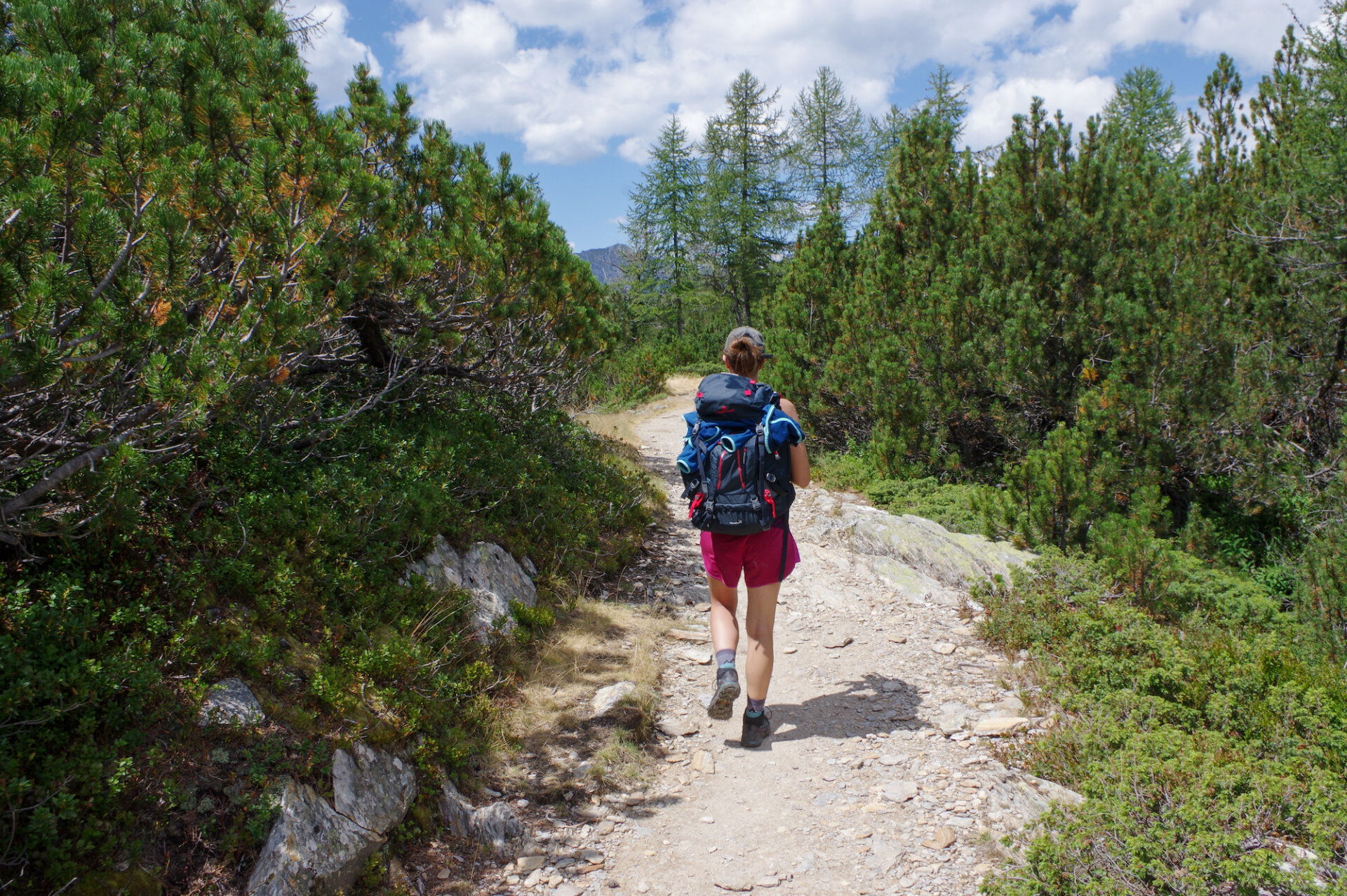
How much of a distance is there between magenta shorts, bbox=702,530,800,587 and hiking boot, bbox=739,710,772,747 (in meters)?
0.79

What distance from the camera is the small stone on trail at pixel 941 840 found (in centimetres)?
316

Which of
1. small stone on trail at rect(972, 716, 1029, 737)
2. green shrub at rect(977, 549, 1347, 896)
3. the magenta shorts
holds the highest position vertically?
the magenta shorts

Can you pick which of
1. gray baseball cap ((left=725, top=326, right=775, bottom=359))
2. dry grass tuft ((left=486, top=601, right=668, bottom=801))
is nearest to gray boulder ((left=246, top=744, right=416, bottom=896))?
dry grass tuft ((left=486, top=601, right=668, bottom=801))

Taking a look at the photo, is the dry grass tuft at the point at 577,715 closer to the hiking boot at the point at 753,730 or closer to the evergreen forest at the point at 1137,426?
the hiking boot at the point at 753,730

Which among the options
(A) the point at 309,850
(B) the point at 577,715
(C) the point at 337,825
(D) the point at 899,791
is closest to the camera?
(A) the point at 309,850

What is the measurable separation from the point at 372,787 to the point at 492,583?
2.08 metres

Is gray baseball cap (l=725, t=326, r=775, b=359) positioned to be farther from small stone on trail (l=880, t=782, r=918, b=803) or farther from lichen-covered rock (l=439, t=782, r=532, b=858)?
lichen-covered rock (l=439, t=782, r=532, b=858)

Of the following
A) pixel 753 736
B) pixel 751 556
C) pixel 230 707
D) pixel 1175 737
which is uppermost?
pixel 751 556

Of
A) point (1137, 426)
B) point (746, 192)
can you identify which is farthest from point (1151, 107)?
point (1137, 426)

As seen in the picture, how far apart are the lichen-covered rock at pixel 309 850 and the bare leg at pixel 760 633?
1959mm

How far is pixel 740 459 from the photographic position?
3645 mm

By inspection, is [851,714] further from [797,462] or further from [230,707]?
[230,707]

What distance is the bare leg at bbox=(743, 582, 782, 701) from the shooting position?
3857 millimetres

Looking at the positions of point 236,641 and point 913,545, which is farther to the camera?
point 913,545
